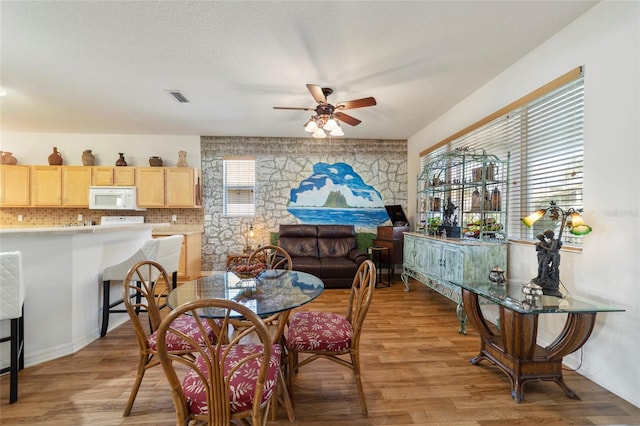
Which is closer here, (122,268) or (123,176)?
(122,268)

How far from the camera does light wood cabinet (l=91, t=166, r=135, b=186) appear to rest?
17.0 ft

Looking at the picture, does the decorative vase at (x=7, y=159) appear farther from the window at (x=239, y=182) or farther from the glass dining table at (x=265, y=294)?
the glass dining table at (x=265, y=294)

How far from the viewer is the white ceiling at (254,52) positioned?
2170mm

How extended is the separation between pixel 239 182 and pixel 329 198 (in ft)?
6.05

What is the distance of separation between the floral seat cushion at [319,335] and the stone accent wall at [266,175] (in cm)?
384

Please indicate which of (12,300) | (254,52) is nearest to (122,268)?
(12,300)

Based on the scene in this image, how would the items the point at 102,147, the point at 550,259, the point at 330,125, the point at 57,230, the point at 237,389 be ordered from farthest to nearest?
1. the point at 102,147
2. the point at 330,125
3. the point at 57,230
4. the point at 550,259
5. the point at 237,389

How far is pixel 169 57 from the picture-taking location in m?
2.80

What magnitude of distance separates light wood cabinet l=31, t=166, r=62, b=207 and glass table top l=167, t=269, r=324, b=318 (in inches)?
193

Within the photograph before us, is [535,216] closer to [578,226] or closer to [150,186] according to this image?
[578,226]

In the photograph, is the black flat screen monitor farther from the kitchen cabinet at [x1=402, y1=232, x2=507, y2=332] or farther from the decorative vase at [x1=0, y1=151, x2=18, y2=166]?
the decorative vase at [x1=0, y1=151, x2=18, y2=166]

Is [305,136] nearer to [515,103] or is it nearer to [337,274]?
[337,274]

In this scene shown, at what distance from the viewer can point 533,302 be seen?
1892 mm

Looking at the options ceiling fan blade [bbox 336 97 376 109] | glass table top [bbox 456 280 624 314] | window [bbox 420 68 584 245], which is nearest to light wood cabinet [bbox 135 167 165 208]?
ceiling fan blade [bbox 336 97 376 109]
